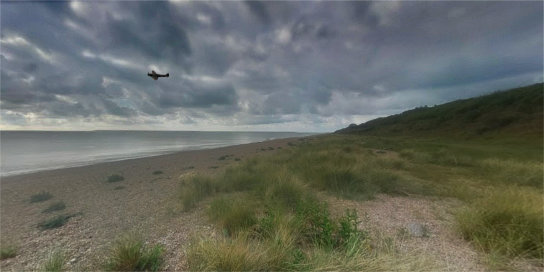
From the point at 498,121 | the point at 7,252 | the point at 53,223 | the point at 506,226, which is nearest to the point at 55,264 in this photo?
the point at 7,252

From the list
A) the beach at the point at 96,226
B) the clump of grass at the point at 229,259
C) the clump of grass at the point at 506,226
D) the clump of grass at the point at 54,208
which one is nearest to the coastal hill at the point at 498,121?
the clump of grass at the point at 506,226

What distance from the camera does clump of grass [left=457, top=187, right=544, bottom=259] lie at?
2947 millimetres

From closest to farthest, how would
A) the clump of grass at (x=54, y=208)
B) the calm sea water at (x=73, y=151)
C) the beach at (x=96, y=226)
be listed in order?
the beach at (x=96, y=226)
the clump of grass at (x=54, y=208)
the calm sea water at (x=73, y=151)

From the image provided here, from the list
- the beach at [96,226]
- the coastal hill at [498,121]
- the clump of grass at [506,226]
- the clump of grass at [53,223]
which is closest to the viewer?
the clump of grass at [506,226]

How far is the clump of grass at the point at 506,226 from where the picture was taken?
2.95 metres

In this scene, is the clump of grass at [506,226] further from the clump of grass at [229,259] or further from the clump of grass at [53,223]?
the clump of grass at [53,223]

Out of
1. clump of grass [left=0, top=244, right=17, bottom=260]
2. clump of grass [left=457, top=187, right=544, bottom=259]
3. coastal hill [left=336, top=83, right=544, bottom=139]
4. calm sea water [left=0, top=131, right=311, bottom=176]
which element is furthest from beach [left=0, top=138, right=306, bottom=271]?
coastal hill [left=336, top=83, right=544, bottom=139]

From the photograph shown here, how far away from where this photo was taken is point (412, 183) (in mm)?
6965

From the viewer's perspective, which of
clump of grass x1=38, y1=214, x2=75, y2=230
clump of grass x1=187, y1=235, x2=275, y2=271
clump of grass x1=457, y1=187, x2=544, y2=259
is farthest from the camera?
clump of grass x1=38, y1=214, x2=75, y2=230

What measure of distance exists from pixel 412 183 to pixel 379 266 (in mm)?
5713

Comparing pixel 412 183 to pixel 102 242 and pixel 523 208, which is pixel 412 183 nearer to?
pixel 523 208

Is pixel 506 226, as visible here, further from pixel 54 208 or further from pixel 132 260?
pixel 54 208

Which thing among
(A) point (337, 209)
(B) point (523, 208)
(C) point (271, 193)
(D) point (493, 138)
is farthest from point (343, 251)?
(D) point (493, 138)

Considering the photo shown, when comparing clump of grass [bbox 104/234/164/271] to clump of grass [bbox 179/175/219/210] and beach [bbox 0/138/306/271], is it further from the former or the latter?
clump of grass [bbox 179/175/219/210]
